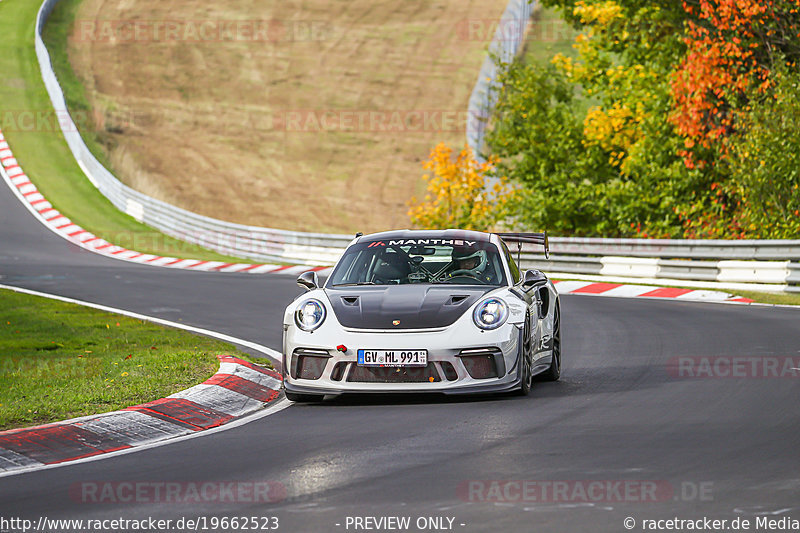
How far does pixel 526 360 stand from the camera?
10.2m

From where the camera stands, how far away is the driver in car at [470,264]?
11055 millimetres

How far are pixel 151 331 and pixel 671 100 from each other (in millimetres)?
16598

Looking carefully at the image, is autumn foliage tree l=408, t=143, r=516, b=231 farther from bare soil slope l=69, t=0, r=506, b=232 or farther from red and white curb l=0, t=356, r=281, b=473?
red and white curb l=0, t=356, r=281, b=473

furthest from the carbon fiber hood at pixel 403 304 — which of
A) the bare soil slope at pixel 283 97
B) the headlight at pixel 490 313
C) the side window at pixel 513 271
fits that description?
the bare soil slope at pixel 283 97

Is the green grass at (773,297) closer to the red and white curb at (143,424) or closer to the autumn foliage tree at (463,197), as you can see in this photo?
the autumn foliage tree at (463,197)

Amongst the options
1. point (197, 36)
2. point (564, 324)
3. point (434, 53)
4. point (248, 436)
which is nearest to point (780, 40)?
point (564, 324)

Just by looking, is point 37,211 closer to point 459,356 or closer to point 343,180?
point 343,180

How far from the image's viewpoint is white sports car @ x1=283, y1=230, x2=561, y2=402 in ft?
31.9

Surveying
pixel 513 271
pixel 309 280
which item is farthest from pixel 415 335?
pixel 513 271

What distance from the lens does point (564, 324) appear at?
1669 cm

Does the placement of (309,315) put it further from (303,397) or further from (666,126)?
(666,126)

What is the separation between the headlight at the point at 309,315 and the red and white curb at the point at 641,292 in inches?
467

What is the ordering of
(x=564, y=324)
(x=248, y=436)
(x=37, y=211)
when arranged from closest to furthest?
(x=248, y=436) → (x=564, y=324) → (x=37, y=211)

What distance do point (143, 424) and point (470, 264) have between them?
11.5 ft
